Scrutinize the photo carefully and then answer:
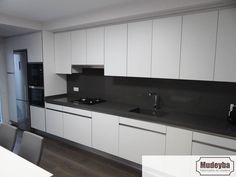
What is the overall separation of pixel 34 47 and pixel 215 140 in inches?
151

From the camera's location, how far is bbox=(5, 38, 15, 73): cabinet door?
4.41 metres

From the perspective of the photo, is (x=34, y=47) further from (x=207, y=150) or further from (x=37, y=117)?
(x=207, y=150)

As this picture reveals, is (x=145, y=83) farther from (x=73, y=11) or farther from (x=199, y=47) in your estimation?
(x=73, y=11)

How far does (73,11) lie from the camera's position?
2936mm

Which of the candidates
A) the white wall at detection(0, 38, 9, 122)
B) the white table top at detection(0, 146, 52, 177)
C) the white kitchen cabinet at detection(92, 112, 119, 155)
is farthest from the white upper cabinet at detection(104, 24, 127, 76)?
the white wall at detection(0, 38, 9, 122)

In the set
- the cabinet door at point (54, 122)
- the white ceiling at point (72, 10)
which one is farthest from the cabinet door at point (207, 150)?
the cabinet door at point (54, 122)

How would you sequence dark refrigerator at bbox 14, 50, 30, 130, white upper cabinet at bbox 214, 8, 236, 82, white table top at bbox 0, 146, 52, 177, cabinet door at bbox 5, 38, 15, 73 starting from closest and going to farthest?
white table top at bbox 0, 146, 52, 177
white upper cabinet at bbox 214, 8, 236, 82
dark refrigerator at bbox 14, 50, 30, 130
cabinet door at bbox 5, 38, 15, 73

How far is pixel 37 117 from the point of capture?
4078 mm

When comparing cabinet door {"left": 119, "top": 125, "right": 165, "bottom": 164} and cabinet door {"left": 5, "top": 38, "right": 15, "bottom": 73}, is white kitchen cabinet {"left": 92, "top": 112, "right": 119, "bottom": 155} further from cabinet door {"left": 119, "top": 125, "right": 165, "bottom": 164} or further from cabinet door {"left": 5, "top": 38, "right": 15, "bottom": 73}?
cabinet door {"left": 5, "top": 38, "right": 15, "bottom": 73}

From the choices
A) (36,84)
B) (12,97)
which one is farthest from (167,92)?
(12,97)

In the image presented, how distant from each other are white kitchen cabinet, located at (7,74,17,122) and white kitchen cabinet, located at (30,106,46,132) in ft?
2.57

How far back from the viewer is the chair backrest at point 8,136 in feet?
7.16

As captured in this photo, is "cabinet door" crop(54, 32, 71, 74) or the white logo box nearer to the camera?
the white logo box

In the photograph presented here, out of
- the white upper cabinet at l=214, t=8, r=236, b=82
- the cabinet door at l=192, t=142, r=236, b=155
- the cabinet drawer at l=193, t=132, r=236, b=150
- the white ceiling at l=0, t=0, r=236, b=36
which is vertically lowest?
the cabinet door at l=192, t=142, r=236, b=155
